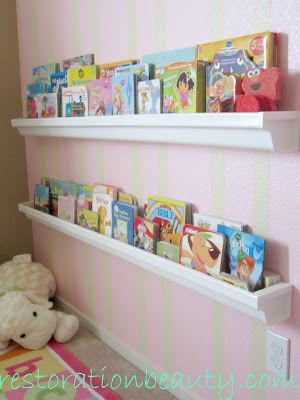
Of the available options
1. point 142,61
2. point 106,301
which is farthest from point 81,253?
point 142,61

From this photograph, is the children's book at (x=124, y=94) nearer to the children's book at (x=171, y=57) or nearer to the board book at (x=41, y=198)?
the children's book at (x=171, y=57)

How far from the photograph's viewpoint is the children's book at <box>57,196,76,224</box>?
1.67 metres

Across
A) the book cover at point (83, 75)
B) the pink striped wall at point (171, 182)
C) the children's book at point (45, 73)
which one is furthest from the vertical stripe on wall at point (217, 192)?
the children's book at point (45, 73)

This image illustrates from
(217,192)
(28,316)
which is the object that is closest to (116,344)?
(28,316)

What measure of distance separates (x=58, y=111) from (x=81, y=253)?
0.54m

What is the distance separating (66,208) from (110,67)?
0.56 meters

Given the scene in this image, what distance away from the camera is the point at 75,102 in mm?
1519

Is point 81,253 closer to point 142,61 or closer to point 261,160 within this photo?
point 142,61

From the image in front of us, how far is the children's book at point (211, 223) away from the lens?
1.07m

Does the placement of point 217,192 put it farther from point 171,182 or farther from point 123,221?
point 123,221

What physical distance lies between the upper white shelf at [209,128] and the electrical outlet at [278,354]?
430 millimetres

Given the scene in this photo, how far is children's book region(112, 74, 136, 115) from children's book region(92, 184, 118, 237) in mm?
278

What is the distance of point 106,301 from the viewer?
1.67 meters

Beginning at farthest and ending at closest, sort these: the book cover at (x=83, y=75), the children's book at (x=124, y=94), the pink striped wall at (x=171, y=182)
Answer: the book cover at (x=83, y=75) < the children's book at (x=124, y=94) < the pink striped wall at (x=171, y=182)
